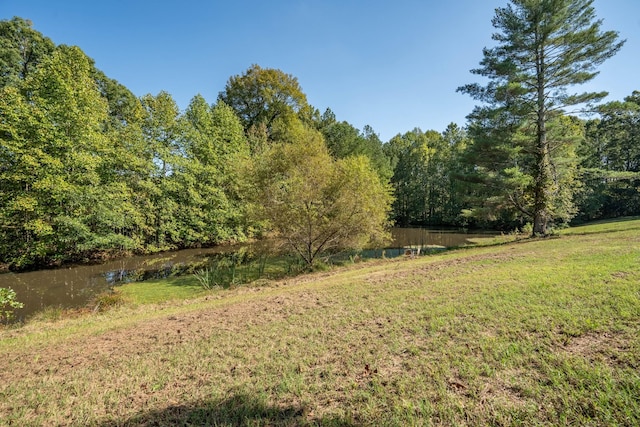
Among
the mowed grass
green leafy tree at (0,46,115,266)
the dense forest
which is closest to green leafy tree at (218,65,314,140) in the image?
the dense forest

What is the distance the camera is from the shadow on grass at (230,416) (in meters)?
2.88

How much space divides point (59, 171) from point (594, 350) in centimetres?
2232

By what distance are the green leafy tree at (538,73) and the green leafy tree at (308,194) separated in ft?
27.0

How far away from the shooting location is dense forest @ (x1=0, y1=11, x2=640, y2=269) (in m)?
14.4

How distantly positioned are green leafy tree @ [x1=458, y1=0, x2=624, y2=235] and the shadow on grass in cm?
1571

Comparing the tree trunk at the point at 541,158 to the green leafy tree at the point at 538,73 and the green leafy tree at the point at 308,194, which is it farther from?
the green leafy tree at the point at 308,194

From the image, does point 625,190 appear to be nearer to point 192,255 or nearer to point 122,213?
point 192,255

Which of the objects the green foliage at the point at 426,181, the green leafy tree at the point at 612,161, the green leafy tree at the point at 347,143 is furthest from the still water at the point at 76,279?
the green foliage at the point at 426,181

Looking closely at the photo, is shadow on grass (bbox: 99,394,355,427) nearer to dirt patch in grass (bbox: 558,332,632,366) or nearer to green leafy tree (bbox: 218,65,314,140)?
dirt patch in grass (bbox: 558,332,632,366)

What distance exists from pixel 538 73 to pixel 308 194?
13.9 m

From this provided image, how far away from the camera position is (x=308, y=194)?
13.8m

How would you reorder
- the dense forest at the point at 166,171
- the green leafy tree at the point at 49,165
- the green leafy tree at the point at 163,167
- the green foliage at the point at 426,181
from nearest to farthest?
1. the dense forest at the point at 166,171
2. the green leafy tree at the point at 49,165
3. the green leafy tree at the point at 163,167
4. the green foliage at the point at 426,181

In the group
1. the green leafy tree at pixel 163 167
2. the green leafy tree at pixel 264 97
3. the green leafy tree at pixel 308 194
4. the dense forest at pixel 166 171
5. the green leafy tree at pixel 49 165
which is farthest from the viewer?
the green leafy tree at pixel 264 97

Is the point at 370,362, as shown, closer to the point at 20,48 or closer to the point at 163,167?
the point at 163,167
